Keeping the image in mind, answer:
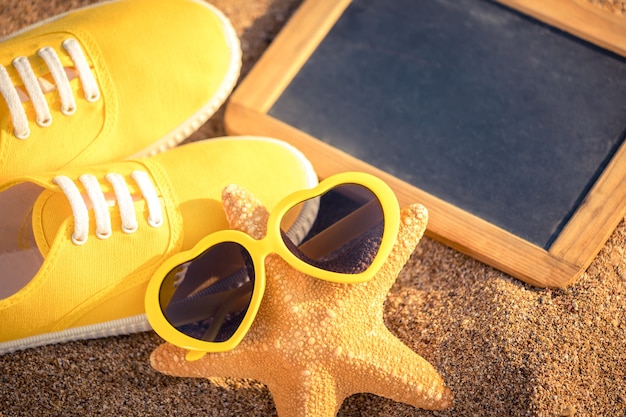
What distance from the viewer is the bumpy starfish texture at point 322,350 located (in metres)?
1.06

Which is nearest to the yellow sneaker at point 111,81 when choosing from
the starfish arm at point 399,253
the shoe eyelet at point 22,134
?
the shoe eyelet at point 22,134

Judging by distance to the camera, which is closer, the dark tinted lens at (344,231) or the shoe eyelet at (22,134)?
the dark tinted lens at (344,231)

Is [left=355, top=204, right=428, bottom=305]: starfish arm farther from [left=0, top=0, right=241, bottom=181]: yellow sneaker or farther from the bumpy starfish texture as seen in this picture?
[left=0, top=0, right=241, bottom=181]: yellow sneaker

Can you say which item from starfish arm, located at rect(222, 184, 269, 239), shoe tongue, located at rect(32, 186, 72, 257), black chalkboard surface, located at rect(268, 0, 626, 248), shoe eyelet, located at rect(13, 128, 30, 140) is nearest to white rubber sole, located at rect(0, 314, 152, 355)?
shoe tongue, located at rect(32, 186, 72, 257)

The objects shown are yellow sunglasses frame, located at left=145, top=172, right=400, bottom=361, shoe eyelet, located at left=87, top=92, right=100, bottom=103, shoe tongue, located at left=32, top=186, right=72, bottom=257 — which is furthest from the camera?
shoe eyelet, located at left=87, top=92, right=100, bottom=103

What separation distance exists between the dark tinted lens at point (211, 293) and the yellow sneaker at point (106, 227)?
0.16ft

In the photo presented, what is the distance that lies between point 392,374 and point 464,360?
0.55 ft

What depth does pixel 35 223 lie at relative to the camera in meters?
1.16

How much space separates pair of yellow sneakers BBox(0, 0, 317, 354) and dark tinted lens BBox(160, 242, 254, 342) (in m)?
0.05

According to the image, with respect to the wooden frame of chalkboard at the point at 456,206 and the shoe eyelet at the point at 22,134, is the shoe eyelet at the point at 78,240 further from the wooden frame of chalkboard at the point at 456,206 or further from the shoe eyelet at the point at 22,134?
the wooden frame of chalkboard at the point at 456,206

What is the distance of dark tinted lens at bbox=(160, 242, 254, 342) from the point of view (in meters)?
1.14

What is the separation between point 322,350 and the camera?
1.05 m

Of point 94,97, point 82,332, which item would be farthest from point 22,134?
point 82,332

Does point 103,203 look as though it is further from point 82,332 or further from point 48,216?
point 82,332
